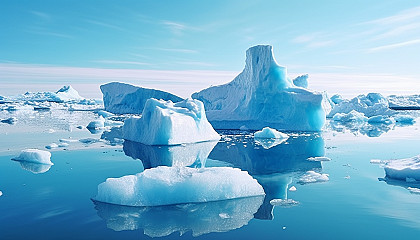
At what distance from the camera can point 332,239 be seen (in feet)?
12.8

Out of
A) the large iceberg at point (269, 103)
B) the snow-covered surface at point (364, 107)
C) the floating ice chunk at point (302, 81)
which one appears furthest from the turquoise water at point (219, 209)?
the snow-covered surface at point (364, 107)

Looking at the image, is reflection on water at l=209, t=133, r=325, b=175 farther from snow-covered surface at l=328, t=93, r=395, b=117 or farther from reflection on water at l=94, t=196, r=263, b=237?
snow-covered surface at l=328, t=93, r=395, b=117

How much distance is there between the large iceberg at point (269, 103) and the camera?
58.3 feet

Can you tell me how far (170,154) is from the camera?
980 centimetres

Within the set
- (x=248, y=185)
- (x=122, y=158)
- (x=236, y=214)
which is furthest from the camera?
(x=122, y=158)

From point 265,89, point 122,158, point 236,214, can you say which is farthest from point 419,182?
point 265,89

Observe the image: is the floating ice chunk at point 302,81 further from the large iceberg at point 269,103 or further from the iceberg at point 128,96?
the iceberg at point 128,96

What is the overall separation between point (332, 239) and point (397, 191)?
2.80m

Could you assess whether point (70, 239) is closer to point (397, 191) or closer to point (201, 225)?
point (201, 225)

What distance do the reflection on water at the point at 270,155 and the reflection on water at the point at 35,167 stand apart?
4.33 metres

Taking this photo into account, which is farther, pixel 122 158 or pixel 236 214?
pixel 122 158

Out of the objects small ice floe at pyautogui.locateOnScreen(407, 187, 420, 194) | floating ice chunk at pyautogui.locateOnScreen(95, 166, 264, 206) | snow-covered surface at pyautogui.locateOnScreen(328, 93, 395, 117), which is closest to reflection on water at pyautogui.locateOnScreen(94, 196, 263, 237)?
floating ice chunk at pyautogui.locateOnScreen(95, 166, 264, 206)

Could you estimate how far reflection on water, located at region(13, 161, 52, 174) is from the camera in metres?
7.45

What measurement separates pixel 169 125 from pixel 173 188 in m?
6.46
